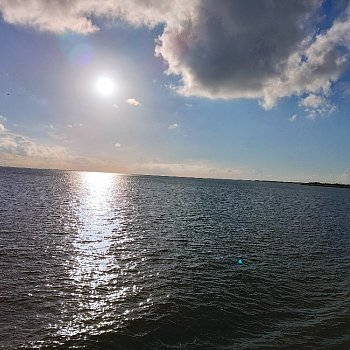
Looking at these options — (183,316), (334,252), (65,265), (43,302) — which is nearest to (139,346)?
(183,316)

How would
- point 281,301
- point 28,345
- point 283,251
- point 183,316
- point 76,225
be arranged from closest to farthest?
point 28,345
point 183,316
point 281,301
point 283,251
point 76,225

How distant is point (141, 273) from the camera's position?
74.9 ft

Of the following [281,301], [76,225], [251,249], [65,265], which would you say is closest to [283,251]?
[251,249]

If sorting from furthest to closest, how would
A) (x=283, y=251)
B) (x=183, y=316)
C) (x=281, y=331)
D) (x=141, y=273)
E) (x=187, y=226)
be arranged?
(x=187, y=226) → (x=283, y=251) → (x=141, y=273) → (x=183, y=316) → (x=281, y=331)

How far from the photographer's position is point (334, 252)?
107ft

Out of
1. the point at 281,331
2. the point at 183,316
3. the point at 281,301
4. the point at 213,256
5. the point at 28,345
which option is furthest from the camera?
the point at 213,256

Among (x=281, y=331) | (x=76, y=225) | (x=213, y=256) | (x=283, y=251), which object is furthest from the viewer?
(x=76, y=225)

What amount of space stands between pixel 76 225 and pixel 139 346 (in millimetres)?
30612

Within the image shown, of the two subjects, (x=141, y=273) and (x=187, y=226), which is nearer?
(x=141, y=273)

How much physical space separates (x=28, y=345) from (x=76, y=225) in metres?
29.5

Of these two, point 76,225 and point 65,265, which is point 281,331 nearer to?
point 65,265

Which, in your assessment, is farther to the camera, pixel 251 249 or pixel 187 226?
pixel 187 226

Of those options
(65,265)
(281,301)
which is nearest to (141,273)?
(65,265)

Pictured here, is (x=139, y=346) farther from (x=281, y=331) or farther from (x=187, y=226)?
(x=187, y=226)
